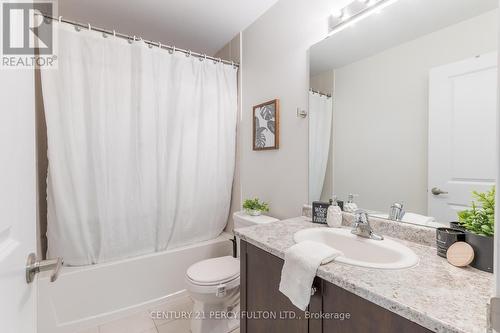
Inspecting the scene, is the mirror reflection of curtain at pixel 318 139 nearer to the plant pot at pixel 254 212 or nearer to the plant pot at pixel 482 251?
the plant pot at pixel 254 212

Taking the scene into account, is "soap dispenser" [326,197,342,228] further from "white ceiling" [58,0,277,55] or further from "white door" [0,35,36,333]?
"white ceiling" [58,0,277,55]

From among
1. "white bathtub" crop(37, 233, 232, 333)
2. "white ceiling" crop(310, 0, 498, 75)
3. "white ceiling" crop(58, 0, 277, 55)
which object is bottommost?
"white bathtub" crop(37, 233, 232, 333)

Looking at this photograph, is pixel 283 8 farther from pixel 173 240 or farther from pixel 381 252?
pixel 173 240

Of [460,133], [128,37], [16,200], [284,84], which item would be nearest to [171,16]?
[128,37]

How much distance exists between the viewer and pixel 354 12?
1.28 m

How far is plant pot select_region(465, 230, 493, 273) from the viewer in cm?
76

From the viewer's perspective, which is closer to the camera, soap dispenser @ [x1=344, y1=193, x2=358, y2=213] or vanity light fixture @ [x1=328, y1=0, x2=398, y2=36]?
vanity light fixture @ [x1=328, y1=0, x2=398, y2=36]

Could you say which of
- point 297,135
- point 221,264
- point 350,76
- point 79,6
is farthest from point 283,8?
point 221,264

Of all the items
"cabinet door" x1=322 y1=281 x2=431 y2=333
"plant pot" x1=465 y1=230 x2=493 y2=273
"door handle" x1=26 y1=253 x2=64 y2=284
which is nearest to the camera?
"door handle" x1=26 y1=253 x2=64 y2=284

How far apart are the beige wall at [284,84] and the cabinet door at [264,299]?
2.10 ft

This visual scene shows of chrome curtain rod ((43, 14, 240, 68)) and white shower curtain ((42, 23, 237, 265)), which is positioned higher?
chrome curtain rod ((43, 14, 240, 68))

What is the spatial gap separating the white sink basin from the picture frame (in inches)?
32.7

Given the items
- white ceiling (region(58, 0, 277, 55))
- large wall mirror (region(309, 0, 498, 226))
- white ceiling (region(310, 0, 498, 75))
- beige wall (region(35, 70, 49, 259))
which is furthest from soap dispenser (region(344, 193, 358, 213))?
beige wall (region(35, 70, 49, 259))

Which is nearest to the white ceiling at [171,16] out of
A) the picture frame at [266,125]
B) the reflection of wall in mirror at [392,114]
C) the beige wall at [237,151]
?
the beige wall at [237,151]
